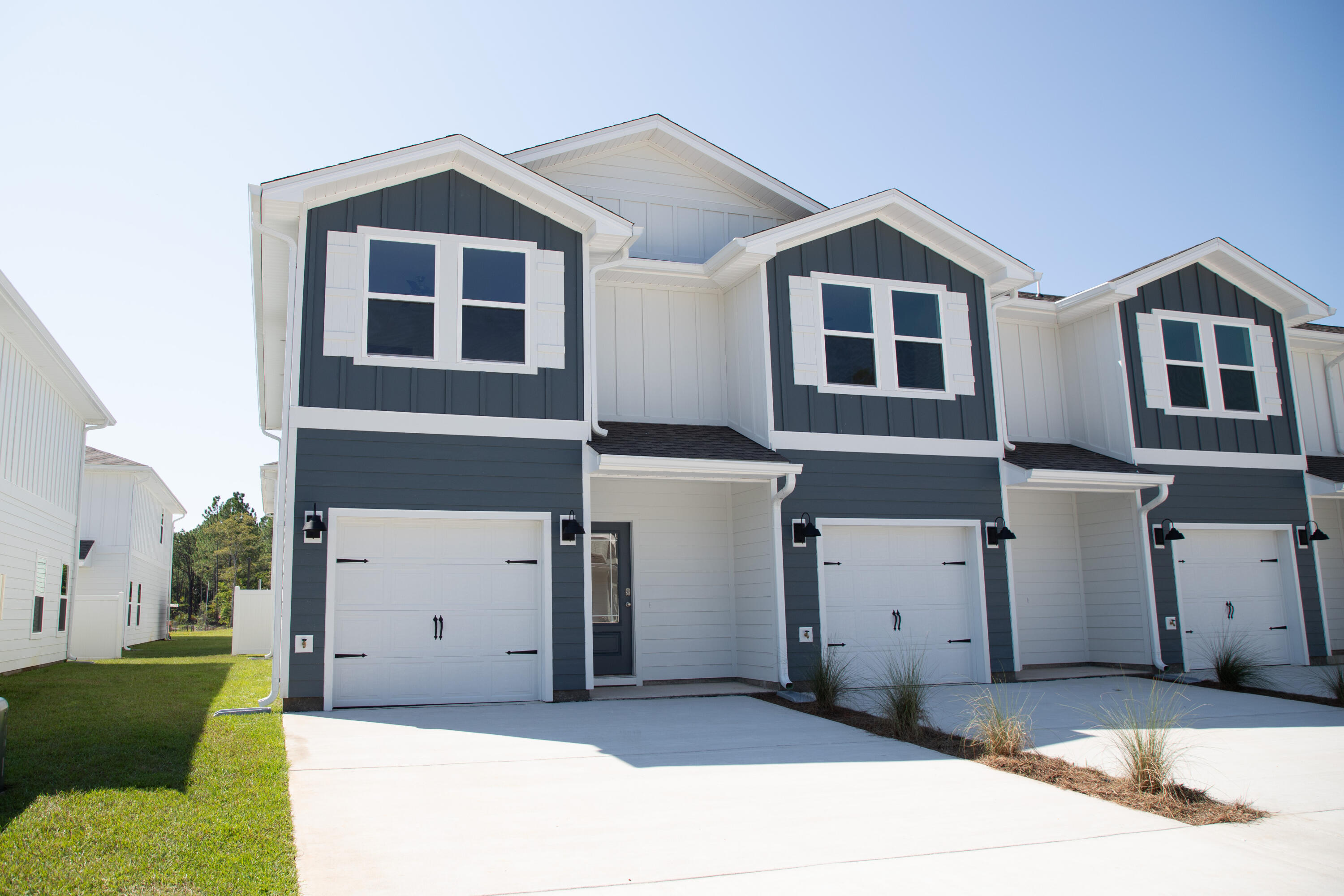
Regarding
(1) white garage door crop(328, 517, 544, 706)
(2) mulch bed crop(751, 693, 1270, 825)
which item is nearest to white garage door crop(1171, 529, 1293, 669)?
(2) mulch bed crop(751, 693, 1270, 825)

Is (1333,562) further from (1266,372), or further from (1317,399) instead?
(1266,372)

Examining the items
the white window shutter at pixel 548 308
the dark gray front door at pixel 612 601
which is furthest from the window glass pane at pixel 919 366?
the white window shutter at pixel 548 308

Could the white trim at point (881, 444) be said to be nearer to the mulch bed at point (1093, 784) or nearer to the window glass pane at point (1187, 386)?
the window glass pane at point (1187, 386)

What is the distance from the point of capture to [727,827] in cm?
482

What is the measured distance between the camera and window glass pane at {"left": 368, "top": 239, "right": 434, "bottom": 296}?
32.8 feet

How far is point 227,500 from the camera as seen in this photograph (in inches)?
2077

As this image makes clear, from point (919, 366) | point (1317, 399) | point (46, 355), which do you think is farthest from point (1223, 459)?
point (46, 355)

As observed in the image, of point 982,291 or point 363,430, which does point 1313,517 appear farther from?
point 363,430

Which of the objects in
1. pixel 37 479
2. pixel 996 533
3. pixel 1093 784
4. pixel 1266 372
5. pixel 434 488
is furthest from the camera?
pixel 37 479

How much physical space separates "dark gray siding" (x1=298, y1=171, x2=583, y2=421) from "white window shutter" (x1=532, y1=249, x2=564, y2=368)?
0.07m

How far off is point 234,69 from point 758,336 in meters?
6.78

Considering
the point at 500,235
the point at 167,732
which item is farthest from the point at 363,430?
the point at 167,732

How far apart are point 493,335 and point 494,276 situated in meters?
0.68

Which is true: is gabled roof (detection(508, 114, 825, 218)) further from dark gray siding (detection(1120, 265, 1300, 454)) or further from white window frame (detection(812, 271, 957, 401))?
dark gray siding (detection(1120, 265, 1300, 454))
